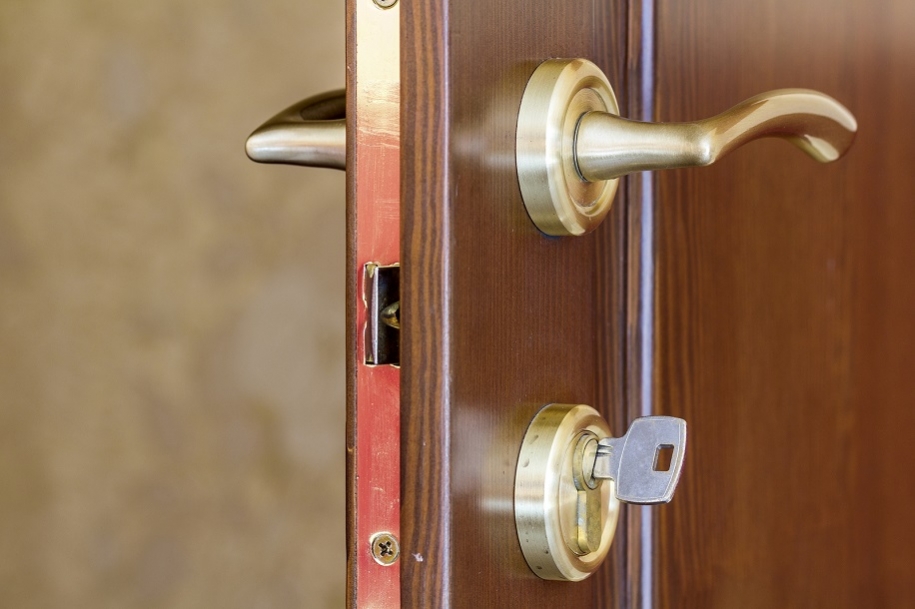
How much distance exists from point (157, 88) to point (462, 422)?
40.1 inches

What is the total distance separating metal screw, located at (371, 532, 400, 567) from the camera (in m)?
0.26

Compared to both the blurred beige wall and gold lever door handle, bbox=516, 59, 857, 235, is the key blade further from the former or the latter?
the blurred beige wall

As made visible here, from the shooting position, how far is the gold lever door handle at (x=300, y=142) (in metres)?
0.37

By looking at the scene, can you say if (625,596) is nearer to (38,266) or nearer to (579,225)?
(579,225)

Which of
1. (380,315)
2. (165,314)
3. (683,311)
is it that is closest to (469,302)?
(380,315)

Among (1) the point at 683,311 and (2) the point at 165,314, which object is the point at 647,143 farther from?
(2) the point at 165,314

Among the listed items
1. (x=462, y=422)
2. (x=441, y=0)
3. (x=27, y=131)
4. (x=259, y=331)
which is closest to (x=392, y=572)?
(x=462, y=422)

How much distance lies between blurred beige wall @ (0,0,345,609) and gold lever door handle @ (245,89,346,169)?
2.58ft

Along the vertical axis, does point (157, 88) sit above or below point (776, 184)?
above

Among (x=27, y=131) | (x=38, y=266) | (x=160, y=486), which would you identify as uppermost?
(x=27, y=131)

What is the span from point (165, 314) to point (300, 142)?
822 mm

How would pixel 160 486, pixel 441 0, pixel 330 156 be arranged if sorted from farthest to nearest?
pixel 160 486, pixel 330 156, pixel 441 0

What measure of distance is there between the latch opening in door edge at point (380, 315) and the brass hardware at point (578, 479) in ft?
0.16

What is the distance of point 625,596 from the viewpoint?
346 millimetres
